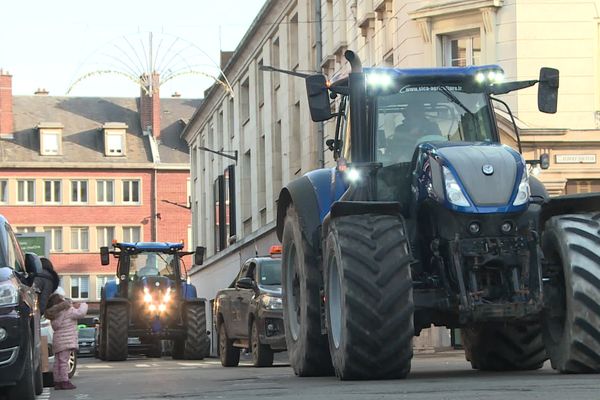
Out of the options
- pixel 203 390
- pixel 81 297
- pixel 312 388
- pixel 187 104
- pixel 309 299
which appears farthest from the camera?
pixel 187 104

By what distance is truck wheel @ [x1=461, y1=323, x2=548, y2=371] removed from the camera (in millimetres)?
14000

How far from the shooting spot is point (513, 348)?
14.1m

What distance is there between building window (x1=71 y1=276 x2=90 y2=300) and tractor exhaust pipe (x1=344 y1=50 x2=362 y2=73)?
76.1 m

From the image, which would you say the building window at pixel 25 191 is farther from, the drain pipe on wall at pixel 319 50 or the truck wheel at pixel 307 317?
the truck wheel at pixel 307 317

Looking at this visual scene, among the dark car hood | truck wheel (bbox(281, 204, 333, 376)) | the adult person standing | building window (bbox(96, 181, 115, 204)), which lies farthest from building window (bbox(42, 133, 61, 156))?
the dark car hood

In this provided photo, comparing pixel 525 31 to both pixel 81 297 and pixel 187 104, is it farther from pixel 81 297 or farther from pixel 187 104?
pixel 187 104

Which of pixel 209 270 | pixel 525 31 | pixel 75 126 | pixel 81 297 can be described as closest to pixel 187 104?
pixel 75 126

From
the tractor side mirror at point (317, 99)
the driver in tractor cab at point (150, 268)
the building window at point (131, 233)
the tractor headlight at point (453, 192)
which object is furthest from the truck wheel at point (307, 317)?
the building window at point (131, 233)

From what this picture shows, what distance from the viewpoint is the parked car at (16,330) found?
1099cm

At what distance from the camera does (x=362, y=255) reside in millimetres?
11445

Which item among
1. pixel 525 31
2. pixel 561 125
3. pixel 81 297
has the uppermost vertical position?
pixel 525 31

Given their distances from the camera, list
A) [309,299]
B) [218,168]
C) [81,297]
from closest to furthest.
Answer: [309,299], [218,168], [81,297]

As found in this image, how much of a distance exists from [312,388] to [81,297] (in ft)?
255

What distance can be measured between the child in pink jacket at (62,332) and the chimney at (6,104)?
73.5 meters
